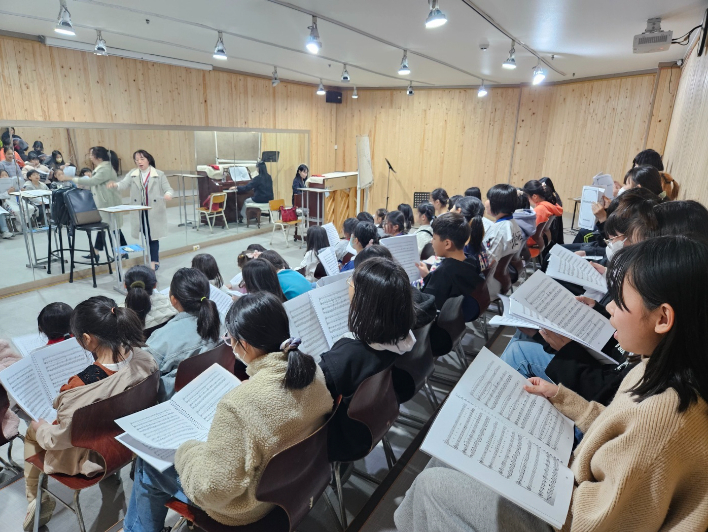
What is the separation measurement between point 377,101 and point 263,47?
483 centimetres

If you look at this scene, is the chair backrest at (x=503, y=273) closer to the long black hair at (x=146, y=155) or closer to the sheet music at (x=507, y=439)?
the sheet music at (x=507, y=439)

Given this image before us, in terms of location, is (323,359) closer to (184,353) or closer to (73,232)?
(184,353)

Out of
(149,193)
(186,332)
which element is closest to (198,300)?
(186,332)

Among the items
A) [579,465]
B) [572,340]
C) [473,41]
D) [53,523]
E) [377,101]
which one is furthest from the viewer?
[377,101]

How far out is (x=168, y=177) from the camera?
664cm

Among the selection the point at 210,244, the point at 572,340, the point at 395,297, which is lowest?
the point at 210,244

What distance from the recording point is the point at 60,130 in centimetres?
537

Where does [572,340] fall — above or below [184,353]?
above

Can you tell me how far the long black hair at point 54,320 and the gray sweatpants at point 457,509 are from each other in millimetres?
1998

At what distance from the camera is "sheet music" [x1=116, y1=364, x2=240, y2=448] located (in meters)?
1.50

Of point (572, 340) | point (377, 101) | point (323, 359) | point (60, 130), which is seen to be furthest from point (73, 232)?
point (377, 101)

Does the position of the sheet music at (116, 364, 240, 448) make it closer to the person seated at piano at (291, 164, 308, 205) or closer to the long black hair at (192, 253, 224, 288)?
the long black hair at (192, 253, 224, 288)

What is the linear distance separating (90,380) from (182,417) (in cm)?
44

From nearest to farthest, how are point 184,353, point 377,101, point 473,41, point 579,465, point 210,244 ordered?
point 579,465 < point 184,353 < point 473,41 < point 210,244 < point 377,101
